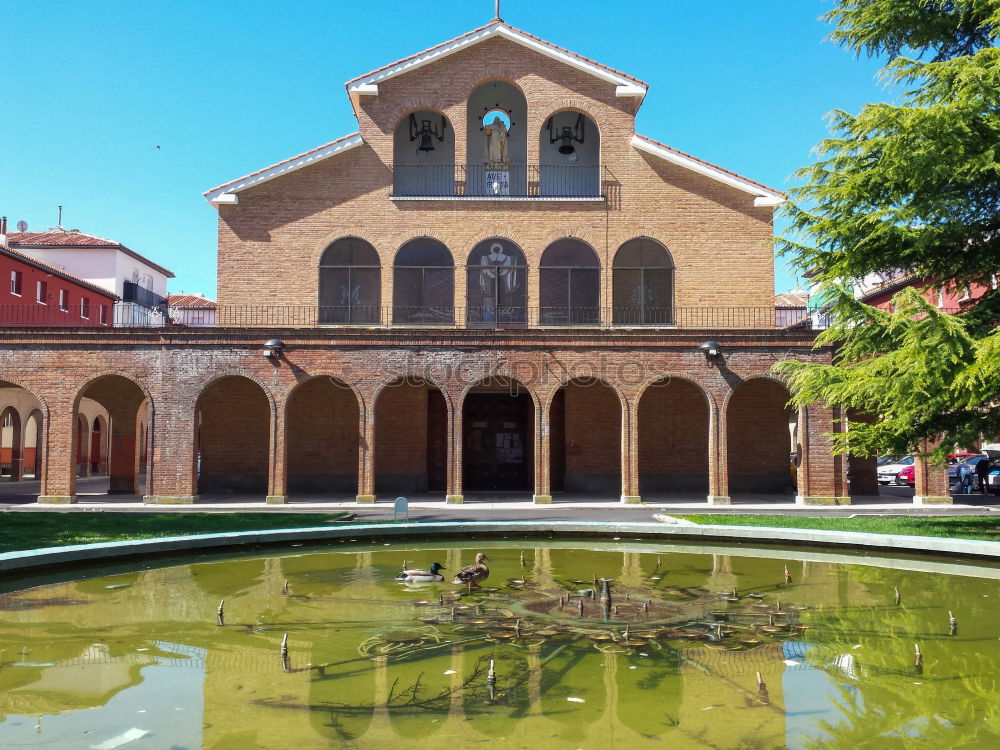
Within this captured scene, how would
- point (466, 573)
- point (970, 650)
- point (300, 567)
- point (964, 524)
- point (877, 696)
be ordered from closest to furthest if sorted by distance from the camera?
point (877, 696) < point (970, 650) < point (466, 573) < point (300, 567) < point (964, 524)

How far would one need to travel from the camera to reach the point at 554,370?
883 inches

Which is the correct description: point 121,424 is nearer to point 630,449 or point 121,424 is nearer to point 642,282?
point 630,449

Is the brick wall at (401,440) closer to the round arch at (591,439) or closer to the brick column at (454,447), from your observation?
the brick column at (454,447)

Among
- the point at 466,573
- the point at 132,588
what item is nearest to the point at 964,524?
the point at 466,573

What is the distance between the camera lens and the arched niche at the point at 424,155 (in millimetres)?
25328

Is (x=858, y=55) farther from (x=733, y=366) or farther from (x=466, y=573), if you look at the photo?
(x=466, y=573)

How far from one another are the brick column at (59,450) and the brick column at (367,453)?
25.6 ft

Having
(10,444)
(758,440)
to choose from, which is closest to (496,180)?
(758,440)

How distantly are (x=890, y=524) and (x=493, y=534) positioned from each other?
783 centimetres

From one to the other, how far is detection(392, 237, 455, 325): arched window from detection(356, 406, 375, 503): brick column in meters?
3.40

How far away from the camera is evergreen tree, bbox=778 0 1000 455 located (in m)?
12.9

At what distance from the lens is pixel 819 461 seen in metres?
22.1

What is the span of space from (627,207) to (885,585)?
16.6 meters

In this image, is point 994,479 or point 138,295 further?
point 138,295
